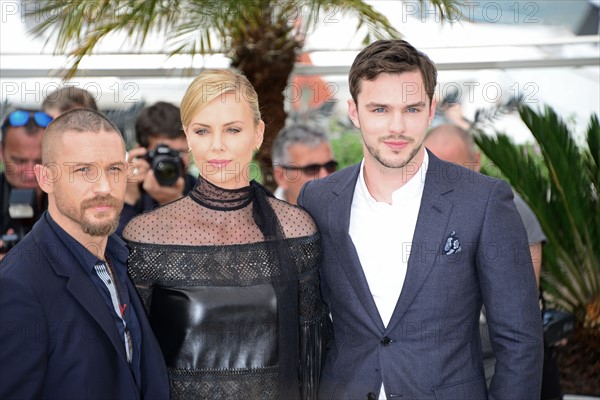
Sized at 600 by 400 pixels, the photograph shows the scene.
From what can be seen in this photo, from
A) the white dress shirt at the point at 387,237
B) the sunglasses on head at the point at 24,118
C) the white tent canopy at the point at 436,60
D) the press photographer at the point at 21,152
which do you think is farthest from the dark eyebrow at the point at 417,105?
the white tent canopy at the point at 436,60

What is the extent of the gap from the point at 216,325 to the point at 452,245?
2.61 ft

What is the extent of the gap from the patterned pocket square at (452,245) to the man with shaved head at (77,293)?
960mm

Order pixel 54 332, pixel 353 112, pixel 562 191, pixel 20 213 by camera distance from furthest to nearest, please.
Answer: pixel 562 191, pixel 20 213, pixel 353 112, pixel 54 332

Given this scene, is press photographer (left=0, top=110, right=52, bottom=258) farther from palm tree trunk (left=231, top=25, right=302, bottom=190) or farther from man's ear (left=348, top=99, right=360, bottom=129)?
palm tree trunk (left=231, top=25, right=302, bottom=190)

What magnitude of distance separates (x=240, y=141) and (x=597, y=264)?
4465 mm

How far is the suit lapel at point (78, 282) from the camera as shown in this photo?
2.17m

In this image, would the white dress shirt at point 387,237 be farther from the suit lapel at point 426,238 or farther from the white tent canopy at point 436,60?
the white tent canopy at point 436,60

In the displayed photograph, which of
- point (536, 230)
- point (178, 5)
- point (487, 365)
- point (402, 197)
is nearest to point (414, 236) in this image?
point (402, 197)

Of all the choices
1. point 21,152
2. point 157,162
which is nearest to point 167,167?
point 157,162

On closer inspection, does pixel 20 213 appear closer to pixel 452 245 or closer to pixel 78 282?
pixel 78 282

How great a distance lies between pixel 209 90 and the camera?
2668 millimetres

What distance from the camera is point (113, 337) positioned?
86.4 inches

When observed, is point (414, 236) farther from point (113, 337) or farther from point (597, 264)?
point (597, 264)

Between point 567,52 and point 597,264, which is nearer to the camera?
point 597,264
